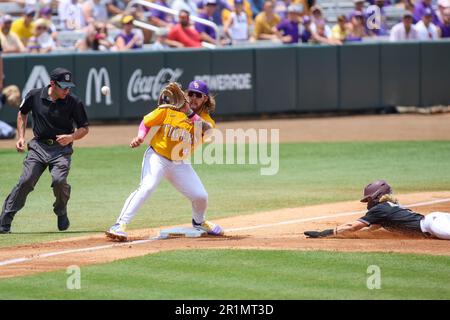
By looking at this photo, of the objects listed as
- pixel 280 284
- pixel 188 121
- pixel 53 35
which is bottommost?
pixel 280 284

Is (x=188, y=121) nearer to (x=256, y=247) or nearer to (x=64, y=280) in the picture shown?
(x=256, y=247)

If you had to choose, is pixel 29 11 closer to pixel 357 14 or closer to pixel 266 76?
pixel 266 76

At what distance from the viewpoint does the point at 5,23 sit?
68.4 ft

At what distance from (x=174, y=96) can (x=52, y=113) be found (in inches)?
66.4

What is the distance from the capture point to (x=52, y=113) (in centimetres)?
1136

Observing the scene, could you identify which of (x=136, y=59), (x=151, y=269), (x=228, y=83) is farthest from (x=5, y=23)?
(x=151, y=269)

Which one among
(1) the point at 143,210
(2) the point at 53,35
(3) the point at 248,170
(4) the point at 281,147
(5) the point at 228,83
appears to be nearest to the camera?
(1) the point at 143,210

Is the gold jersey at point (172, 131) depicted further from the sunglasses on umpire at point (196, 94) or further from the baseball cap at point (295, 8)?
the baseball cap at point (295, 8)

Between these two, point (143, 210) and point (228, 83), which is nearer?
point (143, 210)

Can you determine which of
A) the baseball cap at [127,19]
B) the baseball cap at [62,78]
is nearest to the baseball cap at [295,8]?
the baseball cap at [127,19]

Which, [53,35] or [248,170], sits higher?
[53,35]

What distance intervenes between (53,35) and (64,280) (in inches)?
563

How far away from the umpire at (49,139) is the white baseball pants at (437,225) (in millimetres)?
3916

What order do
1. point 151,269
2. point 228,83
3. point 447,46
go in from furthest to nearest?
point 447,46 < point 228,83 < point 151,269
